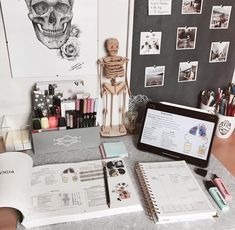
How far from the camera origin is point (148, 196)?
0.78 m

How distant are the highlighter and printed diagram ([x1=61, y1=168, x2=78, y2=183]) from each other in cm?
40

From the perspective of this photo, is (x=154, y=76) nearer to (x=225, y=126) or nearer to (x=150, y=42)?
(x=150, y=42)

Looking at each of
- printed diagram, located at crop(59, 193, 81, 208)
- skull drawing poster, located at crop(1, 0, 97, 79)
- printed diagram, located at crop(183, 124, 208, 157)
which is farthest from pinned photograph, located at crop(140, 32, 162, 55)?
printed diagram, located at crop(59, 193, 81, 208)

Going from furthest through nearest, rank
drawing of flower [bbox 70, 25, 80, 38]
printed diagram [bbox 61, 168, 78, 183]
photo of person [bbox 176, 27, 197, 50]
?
1. photo of person [bbox 176, 27, 197, 50]
2. drawing of flower [bbox 70, 25, 80, 38]
3. printed diagram [bbox 61, 168, 78, 183]

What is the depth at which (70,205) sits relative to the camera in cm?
73

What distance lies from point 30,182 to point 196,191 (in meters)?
0.48

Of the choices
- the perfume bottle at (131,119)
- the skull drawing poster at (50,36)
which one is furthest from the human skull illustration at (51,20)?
the perfume bottle at (131,119)

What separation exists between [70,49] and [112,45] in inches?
5.7

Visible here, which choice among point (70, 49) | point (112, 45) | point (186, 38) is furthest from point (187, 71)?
point (70, 49)

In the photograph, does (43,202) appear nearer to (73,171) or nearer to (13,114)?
(73,171)

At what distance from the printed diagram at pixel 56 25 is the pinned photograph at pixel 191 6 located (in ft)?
1.28

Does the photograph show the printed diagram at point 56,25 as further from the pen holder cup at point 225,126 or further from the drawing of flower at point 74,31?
the pen holder cup at point 225,126

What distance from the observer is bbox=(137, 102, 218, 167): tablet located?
94 centimetres

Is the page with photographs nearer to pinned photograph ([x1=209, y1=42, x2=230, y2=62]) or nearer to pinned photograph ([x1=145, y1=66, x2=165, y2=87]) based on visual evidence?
pinned photograph ([x1=145, y1=66, x2=165, y2=87])
